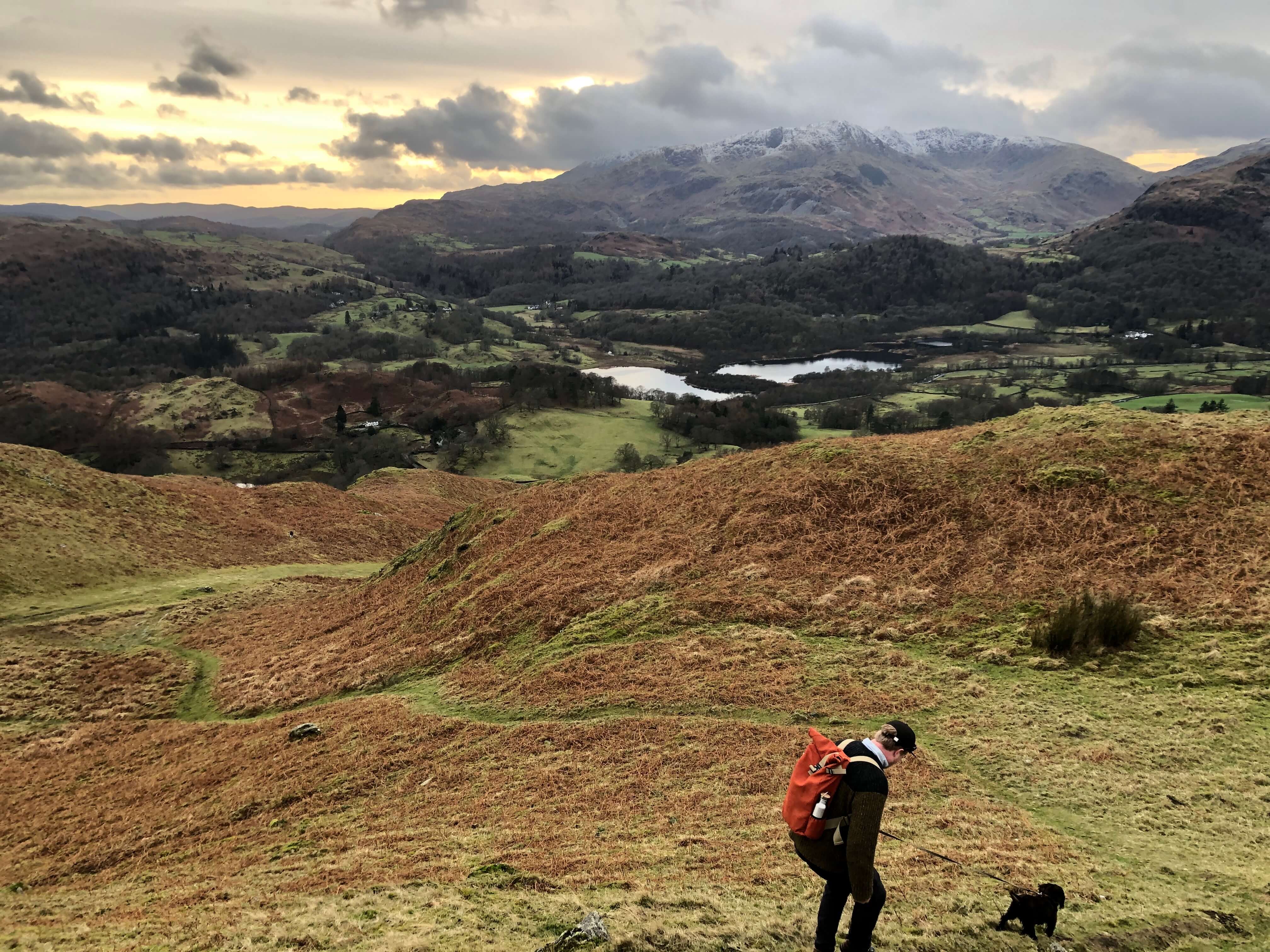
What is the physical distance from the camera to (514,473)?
341ft

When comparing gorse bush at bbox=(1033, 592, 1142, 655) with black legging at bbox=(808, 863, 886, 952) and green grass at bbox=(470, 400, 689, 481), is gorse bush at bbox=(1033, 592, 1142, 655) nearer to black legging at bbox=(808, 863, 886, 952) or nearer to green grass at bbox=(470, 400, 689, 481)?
black legging at bbox=(808, 863, 886, 952)

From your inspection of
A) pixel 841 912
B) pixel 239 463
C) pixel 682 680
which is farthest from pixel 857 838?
pixel 239 463

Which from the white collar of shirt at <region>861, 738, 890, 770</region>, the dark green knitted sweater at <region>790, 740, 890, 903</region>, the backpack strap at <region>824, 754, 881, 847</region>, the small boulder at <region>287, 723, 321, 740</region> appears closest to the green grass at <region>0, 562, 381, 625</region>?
the small boulder at <region>287, 723, 321, 740</region>

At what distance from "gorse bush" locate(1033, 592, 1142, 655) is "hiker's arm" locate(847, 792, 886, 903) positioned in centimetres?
1103

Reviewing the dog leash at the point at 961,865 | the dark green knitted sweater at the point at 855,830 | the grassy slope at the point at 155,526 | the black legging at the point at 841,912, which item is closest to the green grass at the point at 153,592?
the grassy slope at the point at 155,526

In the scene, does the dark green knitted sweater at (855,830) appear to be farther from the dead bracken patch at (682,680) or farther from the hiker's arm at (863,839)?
the dead bracken patch at (682,680)

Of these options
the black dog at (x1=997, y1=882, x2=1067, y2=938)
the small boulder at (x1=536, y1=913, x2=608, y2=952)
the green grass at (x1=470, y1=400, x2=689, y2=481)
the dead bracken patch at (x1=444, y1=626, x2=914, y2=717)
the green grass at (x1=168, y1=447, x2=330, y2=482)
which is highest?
Result: the black dog at (x1=997, y1=882, x2=1067, y2=938)

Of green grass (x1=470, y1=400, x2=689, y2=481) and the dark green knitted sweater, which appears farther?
green grass (x1=470, y1=400, x2=689, y2=481)

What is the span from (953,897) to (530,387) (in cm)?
13646

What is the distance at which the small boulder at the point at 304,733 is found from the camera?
61.9ft

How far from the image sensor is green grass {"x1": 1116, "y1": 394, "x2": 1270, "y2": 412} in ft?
341

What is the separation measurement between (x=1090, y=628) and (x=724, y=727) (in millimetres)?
8484

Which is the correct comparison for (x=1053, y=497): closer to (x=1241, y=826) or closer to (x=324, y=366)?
(x=1241, y=826)

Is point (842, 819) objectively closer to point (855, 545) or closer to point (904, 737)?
point (904, 737)
